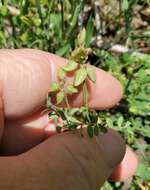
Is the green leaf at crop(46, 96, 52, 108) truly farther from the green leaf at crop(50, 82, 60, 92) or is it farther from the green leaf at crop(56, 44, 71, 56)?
the green leaf at crop(56, 44, 71, 56)

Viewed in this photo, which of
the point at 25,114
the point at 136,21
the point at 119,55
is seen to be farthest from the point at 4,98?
the point at 136,21

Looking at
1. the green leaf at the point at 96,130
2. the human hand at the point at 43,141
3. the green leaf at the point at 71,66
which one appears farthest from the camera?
the green leaf at the point at 71,66

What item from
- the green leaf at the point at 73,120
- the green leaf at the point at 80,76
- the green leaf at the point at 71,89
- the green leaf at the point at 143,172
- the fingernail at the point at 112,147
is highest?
the green leaf at the point at 80,76

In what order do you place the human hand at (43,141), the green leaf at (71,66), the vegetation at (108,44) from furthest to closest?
the vegetation at (108,44), the green leaf at (71,66), the human hand at (43,141)

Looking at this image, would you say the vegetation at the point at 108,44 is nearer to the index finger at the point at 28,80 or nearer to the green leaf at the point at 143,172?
the green leaf at the point at 143,172

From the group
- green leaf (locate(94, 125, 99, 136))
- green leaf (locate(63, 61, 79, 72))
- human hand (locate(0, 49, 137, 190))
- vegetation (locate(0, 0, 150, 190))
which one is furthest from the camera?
vegetation (locate(0, 0, 150, 190))

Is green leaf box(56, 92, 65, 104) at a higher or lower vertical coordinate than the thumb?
higher

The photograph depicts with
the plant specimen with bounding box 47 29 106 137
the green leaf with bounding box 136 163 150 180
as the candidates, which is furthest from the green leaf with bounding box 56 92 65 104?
the green leaf with bounding box 136 163 150 180

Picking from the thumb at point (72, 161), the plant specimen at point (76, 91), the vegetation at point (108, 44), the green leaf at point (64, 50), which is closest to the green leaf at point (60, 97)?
the plant specimen at point (76, 91)
